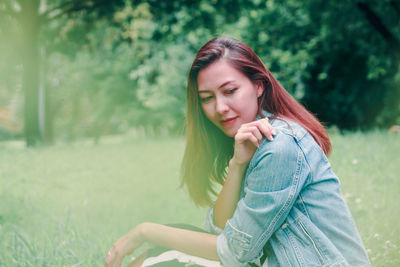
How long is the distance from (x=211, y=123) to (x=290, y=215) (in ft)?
2.66

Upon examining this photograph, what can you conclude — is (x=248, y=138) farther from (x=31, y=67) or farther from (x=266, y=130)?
(x=31, y=67)

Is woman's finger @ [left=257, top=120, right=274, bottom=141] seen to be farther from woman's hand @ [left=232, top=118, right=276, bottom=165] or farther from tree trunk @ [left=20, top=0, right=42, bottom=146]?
tree trunk @ [left=20, top=0, right=42, bottom=146]

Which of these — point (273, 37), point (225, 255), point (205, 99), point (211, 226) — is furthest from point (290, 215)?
point (273, 37)

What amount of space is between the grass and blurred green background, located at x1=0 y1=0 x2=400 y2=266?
0.06 ft

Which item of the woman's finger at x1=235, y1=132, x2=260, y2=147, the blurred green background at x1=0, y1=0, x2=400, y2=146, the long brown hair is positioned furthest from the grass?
the blurred green background at x1=0, y1=0, x2=400, y2=146

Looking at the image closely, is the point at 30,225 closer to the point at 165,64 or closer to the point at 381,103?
the point at 381,103

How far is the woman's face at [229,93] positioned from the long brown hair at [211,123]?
Result: 0.03 m

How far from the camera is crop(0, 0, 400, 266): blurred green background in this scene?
11.4ft

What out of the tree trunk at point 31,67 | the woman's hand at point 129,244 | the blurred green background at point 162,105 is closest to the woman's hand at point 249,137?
the woman's hand at point 129,244

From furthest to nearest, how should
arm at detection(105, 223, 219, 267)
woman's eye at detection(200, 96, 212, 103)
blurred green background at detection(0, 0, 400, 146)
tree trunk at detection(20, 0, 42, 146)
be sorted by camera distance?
1. tree trunk at detection(20, 0, 42, 146)
2. blurred green background at detection(0, 0, 400, 146)
3. woman's eye at detection(200, 96, 212, 103)
4. arm at detection(105, 223, 219, 267)

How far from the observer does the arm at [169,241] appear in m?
1.76

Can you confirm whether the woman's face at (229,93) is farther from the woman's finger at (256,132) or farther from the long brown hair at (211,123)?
the woman's finger at (256,132)

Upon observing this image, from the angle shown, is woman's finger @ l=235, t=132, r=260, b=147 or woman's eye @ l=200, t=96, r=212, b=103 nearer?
woman's finger @ l=235, t=132, r=260, b=147

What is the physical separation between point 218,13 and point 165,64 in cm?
987
